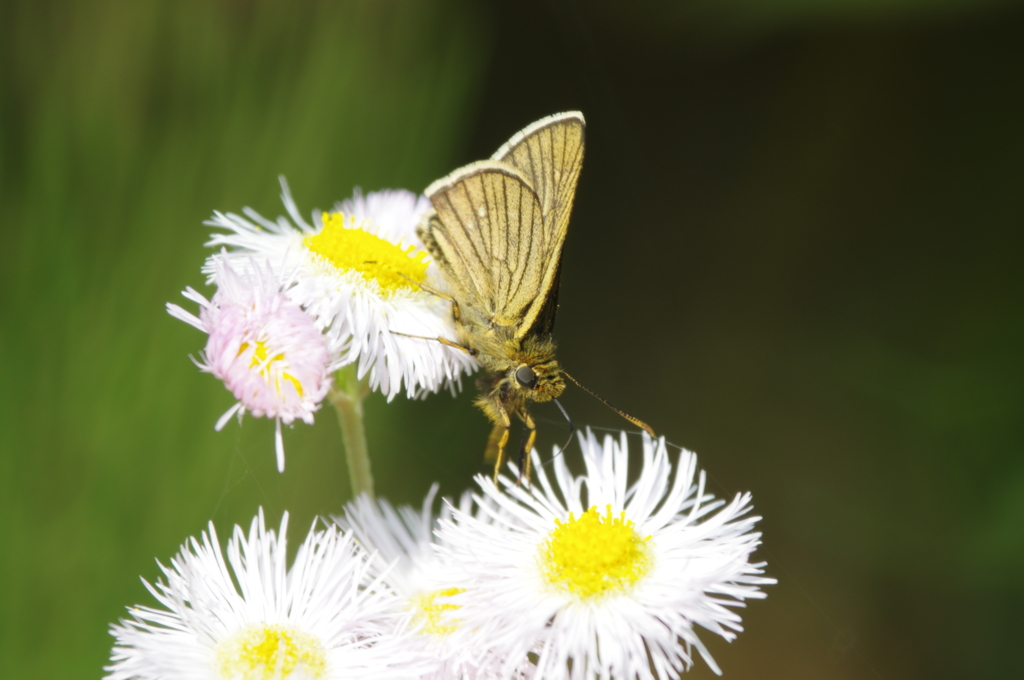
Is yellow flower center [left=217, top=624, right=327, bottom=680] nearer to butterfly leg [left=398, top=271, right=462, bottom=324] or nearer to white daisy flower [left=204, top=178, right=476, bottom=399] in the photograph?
white daisy flower [left=204, top=178, right=476, bottom=399]

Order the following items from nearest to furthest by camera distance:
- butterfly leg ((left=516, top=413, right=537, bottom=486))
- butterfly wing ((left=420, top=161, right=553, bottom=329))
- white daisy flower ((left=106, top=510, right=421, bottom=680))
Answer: white daisy flower ((left=106, top=510, right=421, bottom=680)), butterfly leg ((left=516, top=413, right=537, bottom=486)), butterfly wing ((left=420, top=161, right=553, bottom=329))

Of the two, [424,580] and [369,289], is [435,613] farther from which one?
[369,289]

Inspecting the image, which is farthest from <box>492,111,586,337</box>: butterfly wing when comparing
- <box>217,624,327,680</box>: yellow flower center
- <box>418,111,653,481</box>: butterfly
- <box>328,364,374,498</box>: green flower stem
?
<box>217,624,327,680</box>: yellow flower center

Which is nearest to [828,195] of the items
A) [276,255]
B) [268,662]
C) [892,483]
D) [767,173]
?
[767,173]

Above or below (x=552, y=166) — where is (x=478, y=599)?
below

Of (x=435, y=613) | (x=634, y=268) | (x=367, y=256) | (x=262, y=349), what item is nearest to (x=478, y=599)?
(x=435, y=613)

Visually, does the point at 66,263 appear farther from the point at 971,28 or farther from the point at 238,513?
the point at 971,28
